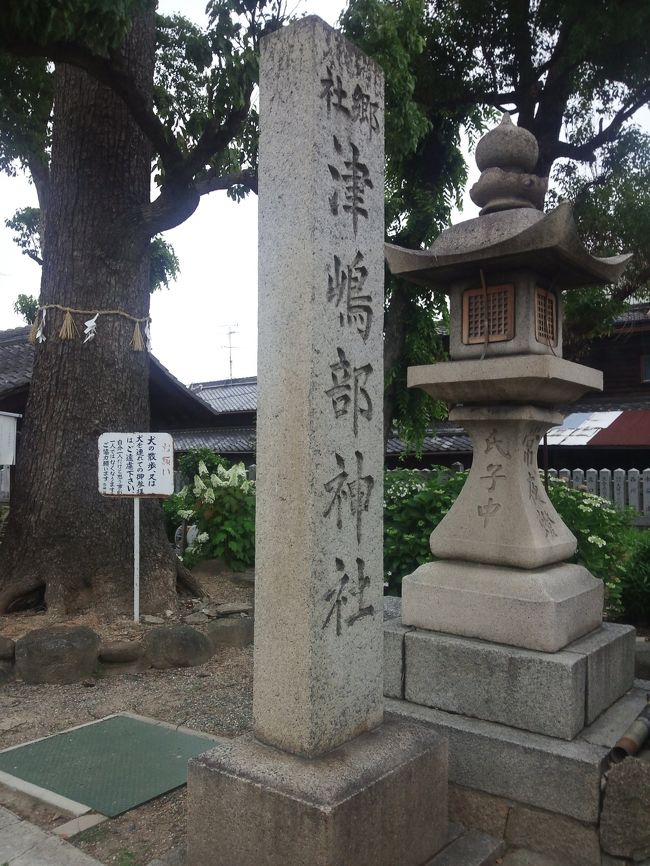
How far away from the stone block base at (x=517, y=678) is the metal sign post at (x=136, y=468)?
355 cm

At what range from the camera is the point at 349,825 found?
7.25 ft

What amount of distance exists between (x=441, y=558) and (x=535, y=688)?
902 millimetres

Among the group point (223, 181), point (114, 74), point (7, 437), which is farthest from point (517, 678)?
point (7, 437)

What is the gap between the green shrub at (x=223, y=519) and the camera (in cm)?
866

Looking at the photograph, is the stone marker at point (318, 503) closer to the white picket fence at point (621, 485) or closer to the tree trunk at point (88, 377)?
the tree trunk at point (88, 377)

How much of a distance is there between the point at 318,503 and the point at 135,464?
4.43 m

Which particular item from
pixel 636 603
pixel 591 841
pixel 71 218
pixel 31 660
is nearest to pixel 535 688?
pixel 591 841

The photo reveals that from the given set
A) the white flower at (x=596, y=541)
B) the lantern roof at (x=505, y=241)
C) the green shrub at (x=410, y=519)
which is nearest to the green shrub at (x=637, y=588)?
the white flower at (x=596, y=541)

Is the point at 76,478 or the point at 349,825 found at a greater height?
the point at 76,478

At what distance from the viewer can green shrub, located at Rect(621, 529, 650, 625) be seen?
6.11 m

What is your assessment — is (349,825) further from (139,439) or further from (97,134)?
(97,134)

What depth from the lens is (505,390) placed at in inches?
139

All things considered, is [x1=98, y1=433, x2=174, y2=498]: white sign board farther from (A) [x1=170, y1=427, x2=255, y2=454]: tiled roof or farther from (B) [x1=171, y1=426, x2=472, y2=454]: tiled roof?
(A) [x1=170, y1=427, x2=255, y2=454]: tiled roof

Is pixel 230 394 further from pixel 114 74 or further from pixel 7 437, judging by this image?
pixel 114 74
